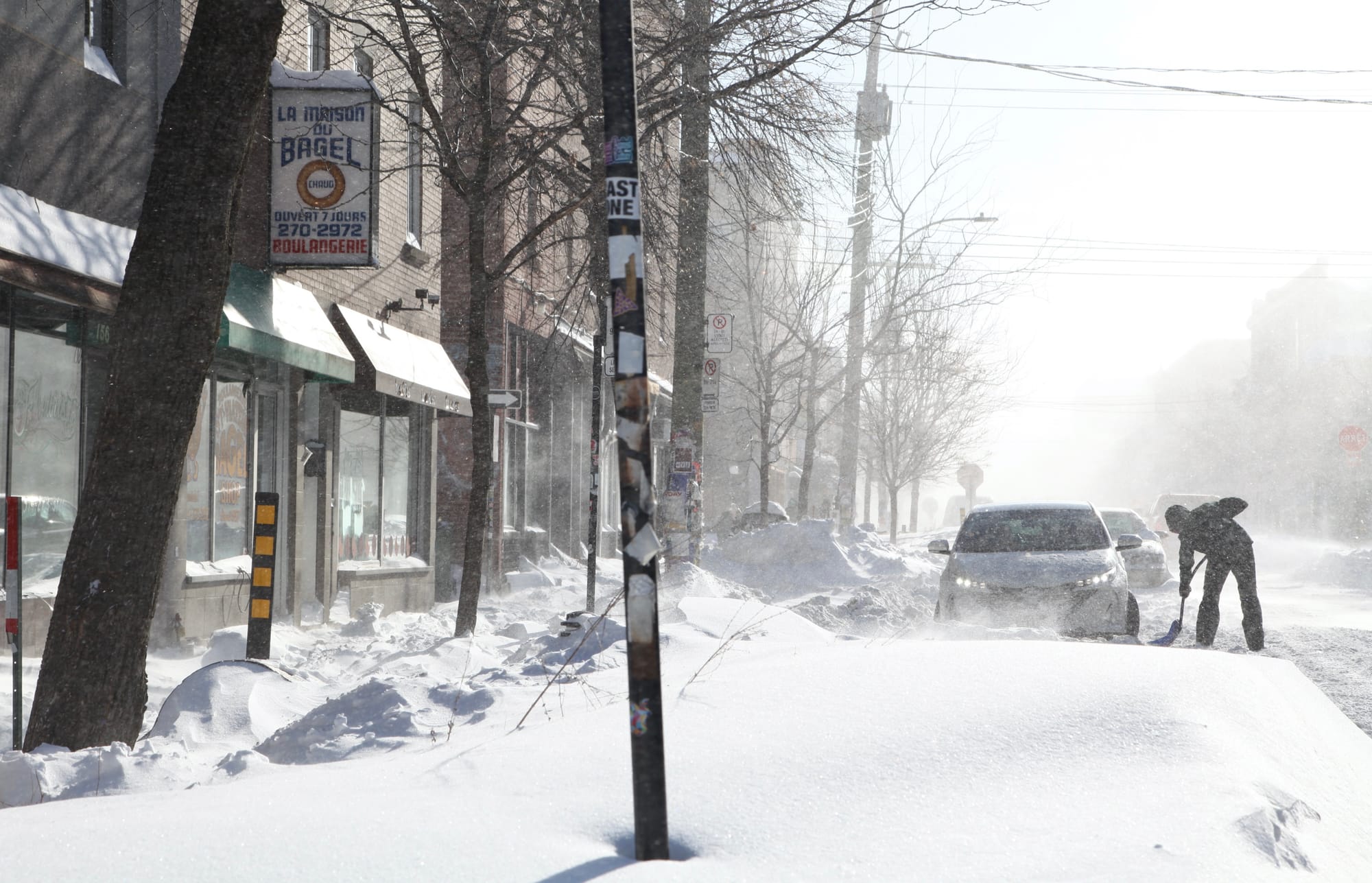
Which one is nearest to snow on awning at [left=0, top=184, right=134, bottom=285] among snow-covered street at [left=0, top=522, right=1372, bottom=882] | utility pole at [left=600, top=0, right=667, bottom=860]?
snow-covered street at [left=0, top=522, right=1372, bottom=882]

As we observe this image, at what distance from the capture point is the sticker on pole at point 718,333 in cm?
1794

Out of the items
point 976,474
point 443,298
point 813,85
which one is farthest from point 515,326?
point 976,474

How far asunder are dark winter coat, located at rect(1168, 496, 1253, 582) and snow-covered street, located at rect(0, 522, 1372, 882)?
4734mm

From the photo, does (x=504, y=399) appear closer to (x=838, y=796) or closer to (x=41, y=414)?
(x=41, y=414)

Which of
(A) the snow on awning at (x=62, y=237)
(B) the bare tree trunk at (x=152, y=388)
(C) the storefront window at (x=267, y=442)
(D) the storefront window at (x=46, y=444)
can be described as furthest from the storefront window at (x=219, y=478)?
(B) the bare tree trunk at (x=152, y=388)

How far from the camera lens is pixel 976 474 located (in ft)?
183

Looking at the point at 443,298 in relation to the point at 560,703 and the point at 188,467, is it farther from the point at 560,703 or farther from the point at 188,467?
the point at 560,703

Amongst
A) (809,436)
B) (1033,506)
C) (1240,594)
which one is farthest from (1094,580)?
(809,436)

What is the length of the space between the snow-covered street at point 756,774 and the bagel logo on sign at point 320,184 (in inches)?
218

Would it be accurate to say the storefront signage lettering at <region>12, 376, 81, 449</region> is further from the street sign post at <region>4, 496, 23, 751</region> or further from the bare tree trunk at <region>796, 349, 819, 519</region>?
the bare tree trunk at <region>796, 349, 819, 519</region>

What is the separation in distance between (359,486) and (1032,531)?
25.2 ft

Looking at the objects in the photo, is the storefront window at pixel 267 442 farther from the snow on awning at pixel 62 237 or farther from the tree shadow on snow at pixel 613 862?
the tree shadow on snow at pixel 613 862

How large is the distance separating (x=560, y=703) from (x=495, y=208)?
26.6ft

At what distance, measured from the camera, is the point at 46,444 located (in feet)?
31.0
